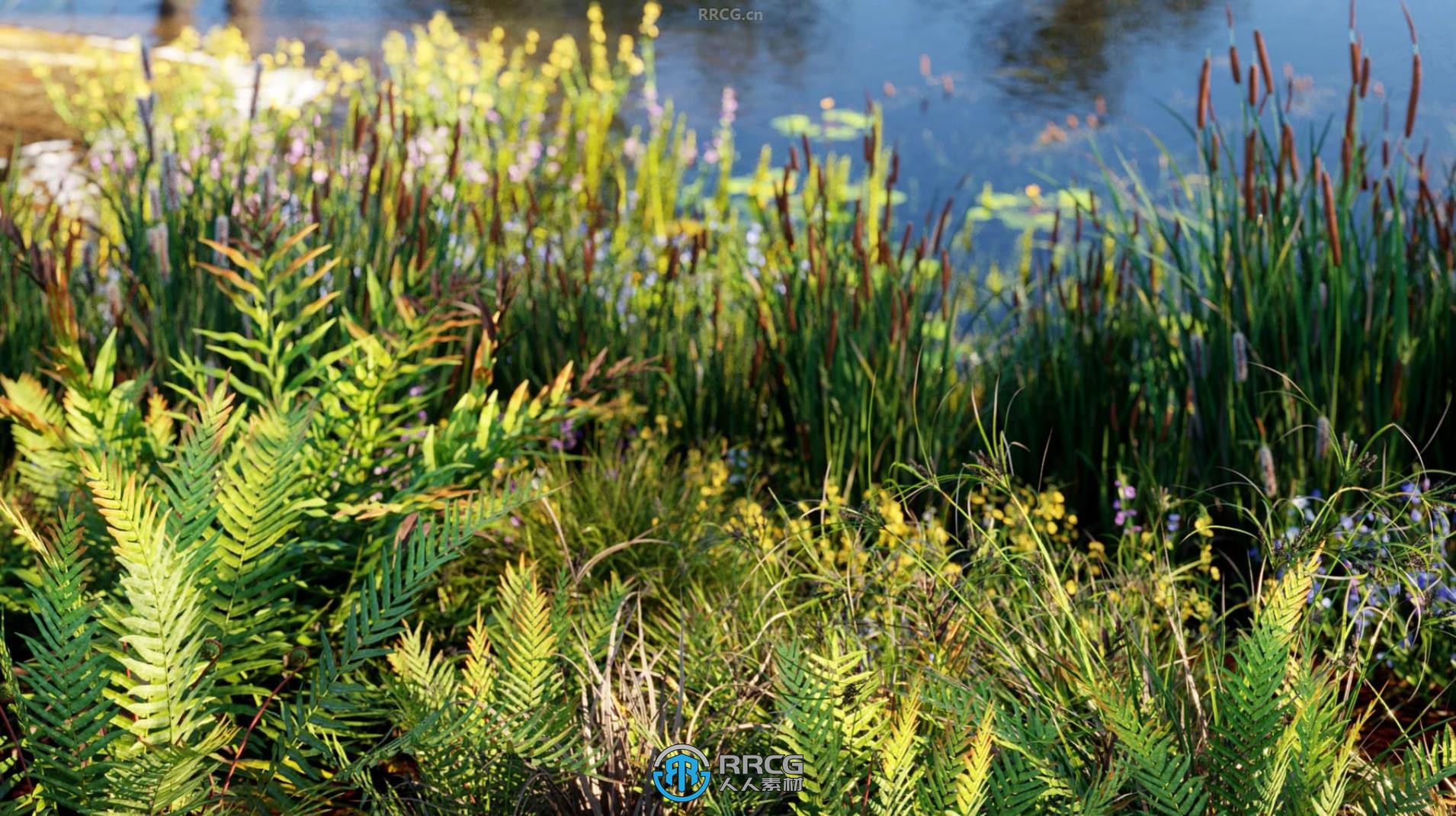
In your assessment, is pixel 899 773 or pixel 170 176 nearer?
pixel 899 773

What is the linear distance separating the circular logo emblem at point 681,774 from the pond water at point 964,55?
4904 millimetres

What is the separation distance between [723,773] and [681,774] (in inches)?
3.8

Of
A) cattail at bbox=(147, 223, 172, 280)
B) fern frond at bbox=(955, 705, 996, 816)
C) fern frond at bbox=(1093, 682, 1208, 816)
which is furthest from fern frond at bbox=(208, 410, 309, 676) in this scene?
fern frond at bbox=(1093, 682, 1208, 816)

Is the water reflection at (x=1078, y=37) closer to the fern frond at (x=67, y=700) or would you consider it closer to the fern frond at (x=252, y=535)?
the fern frond at (x=252, y=535)

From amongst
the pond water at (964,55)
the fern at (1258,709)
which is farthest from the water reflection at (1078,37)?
the fern at (1258,709)

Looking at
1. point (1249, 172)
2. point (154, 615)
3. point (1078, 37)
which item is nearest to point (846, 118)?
point (1078, 37)

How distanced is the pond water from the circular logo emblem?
16.1 feet

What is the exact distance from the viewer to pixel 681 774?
4.94ft

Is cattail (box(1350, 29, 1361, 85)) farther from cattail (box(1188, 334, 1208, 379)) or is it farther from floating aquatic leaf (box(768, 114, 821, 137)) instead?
floating aquatic leaf (box(768, 114, 821, 137))

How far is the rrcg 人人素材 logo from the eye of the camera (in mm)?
1485

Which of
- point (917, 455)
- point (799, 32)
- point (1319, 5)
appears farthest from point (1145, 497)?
point (1319, 5)

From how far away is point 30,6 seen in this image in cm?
1098

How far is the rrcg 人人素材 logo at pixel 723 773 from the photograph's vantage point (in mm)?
1485

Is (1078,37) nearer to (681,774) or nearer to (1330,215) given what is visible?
(1330,215)
